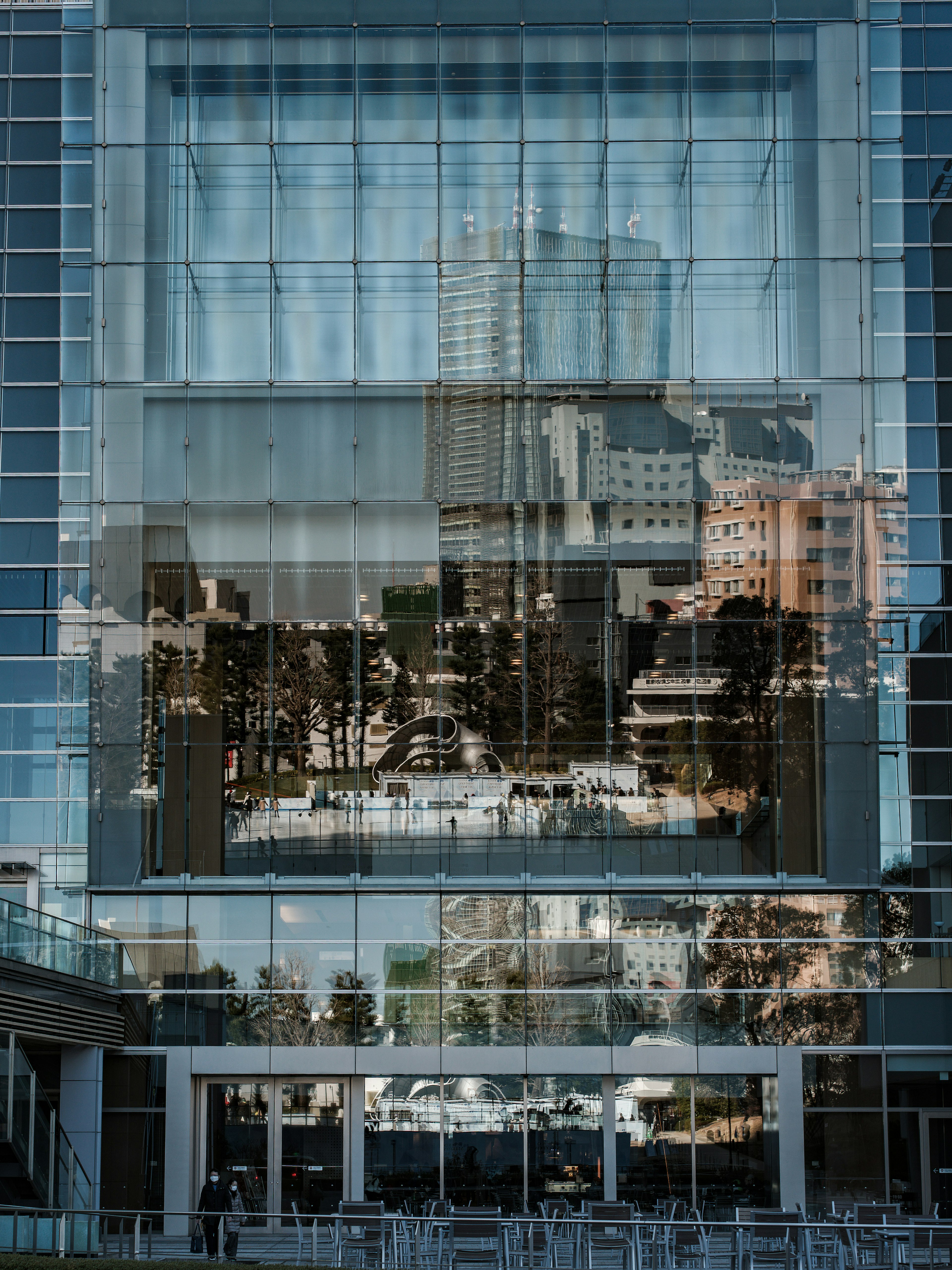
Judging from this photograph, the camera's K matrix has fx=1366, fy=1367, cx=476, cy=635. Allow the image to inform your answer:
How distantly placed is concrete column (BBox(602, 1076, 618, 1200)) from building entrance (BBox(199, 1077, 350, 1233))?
156 inches

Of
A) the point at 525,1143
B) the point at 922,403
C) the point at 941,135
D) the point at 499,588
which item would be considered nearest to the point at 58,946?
the point at 525,1143

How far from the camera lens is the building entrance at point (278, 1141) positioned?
21.0 m

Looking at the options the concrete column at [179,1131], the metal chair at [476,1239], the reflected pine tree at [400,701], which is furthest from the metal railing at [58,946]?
the metal chair at [476,1239]

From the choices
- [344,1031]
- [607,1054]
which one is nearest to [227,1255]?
[344,1031]

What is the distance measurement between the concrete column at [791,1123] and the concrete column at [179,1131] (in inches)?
355

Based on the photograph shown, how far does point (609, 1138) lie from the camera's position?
69.1ft

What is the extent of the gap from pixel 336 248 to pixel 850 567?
395 inches

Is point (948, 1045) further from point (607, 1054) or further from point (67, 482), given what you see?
point (67, 482)

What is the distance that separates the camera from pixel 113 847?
72.1ft

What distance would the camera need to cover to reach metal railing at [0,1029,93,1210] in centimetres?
1648

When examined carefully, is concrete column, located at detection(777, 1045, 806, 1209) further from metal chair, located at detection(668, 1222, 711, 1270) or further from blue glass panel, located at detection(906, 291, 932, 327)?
blue glass panel, located at detection(906, 291, 932, 327)

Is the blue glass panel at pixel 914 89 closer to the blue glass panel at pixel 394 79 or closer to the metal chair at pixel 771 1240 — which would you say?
the blue glass panel at pixel 394 79

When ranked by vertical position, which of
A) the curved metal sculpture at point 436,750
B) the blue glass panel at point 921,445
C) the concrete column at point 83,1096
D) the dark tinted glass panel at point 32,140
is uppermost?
the dark tinted glass panel at point 32,140

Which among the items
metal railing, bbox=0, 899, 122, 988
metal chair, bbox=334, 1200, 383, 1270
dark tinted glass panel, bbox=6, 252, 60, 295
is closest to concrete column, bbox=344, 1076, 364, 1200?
metal chair, bbox=334, 1200, 383, 1270
